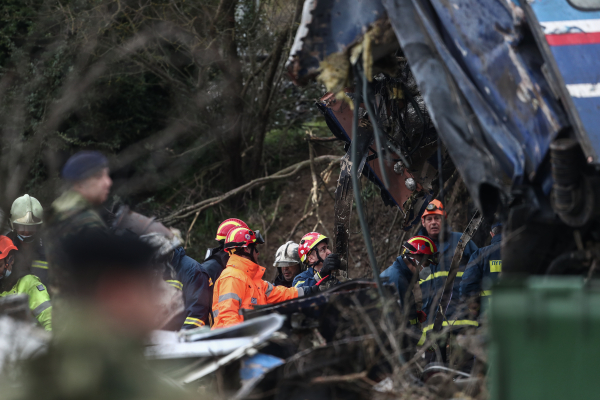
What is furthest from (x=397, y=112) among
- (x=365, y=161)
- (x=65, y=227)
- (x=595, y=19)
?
(x=65, y=227)

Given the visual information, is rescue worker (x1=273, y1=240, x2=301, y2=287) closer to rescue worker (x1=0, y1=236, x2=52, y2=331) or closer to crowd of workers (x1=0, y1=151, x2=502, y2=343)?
crowd of workers (x1=0, y1=151, x2=502, y2=343)

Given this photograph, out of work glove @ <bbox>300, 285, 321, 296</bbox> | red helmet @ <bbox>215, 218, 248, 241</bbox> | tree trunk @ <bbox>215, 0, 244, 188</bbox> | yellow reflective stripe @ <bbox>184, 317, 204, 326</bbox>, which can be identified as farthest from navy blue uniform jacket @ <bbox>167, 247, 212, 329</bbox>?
tree trunk @ <bbox>215, 0, 244, 188</bbox>

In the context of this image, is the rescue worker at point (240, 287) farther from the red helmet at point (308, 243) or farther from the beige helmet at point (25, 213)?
the beige helmet at point (25, 213)

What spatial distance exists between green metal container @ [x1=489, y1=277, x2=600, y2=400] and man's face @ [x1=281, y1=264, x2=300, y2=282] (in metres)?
4.87

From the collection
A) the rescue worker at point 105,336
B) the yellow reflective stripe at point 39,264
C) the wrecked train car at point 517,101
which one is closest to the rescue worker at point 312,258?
the yellow reflective stripe at point 39,264

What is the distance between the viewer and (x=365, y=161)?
5.29 m

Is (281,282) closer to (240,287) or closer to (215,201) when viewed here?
(240,287)

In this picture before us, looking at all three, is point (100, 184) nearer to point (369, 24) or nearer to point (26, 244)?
point (369, 24)

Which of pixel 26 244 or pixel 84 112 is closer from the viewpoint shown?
pixel 26 244

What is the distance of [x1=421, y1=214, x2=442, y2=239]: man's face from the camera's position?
20.0ft

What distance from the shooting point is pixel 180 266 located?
5.82 metres

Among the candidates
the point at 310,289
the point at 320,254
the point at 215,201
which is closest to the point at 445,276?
the point at 310,289

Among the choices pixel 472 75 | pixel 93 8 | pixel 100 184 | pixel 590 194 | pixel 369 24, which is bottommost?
pixel 590 194

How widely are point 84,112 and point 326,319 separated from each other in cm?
905
